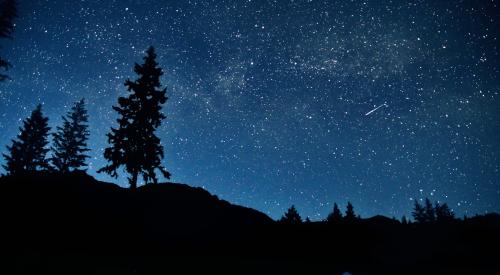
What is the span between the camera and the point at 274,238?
1966 centimetres

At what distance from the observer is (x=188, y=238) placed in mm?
17781

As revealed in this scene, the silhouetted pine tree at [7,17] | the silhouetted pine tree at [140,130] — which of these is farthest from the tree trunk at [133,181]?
the silhouetted pine tree at [7,17]

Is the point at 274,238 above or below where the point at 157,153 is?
below

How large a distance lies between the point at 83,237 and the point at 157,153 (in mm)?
9152

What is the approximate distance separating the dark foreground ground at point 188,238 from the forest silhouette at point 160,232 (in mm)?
59

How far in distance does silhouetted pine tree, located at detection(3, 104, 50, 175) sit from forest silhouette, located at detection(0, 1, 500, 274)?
15548 millimetres

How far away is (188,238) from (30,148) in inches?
1043

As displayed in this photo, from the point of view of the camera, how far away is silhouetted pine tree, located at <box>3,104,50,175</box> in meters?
32.5

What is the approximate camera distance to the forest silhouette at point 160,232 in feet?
43.1

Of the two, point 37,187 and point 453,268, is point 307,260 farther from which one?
point 37,187

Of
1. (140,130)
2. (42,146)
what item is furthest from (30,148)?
(140,130)

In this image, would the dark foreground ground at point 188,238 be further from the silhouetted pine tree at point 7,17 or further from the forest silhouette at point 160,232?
the silhouetted pine tree at point 7,17

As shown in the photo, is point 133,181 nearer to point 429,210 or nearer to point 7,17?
point 7,17

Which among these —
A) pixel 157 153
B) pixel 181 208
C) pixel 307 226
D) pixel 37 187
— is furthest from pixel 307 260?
pixel 37 187
